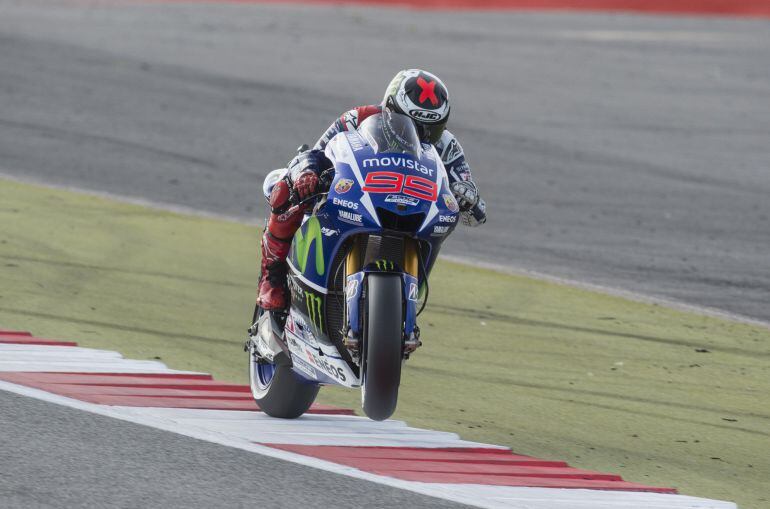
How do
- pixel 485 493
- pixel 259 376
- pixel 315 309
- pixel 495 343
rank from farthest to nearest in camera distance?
1. pixel 495 343
2. pixel 259 376
3. pixel 315 309
4. pixel 485 493

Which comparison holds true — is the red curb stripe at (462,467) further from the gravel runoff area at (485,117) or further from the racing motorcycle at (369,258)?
the gravel runoff area at (485,117)

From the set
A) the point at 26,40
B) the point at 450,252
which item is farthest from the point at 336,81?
the point at 450,252

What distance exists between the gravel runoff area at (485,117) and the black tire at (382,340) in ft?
17.1

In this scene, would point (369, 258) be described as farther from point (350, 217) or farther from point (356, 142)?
point (356, 142)

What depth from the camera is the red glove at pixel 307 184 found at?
6.33m

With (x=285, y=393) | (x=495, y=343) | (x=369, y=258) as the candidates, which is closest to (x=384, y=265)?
(x=369, y=258)

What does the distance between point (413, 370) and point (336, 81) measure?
504 inches

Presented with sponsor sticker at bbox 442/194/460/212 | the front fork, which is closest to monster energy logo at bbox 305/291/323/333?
the front fork

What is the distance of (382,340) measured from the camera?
5961 millimetres

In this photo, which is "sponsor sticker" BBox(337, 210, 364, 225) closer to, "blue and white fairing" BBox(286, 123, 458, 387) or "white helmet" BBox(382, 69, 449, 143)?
"blue and white fairing" BBox(286, 123, 458, 387)

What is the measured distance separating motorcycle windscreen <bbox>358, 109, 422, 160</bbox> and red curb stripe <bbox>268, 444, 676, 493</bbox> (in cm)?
127

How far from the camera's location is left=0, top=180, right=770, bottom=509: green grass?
6.99 meters

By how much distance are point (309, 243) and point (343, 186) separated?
0.39 m

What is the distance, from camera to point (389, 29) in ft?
90.4
